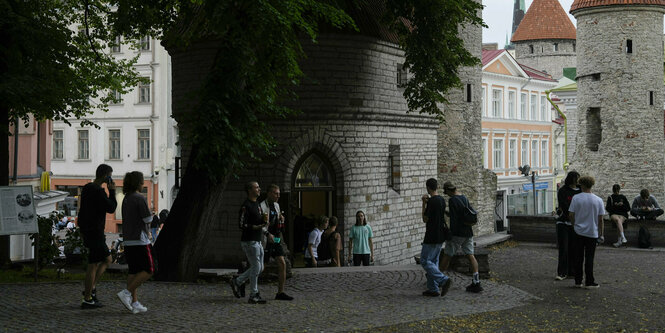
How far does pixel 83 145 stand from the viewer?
48.0 meters

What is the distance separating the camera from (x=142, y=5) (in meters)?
14.9

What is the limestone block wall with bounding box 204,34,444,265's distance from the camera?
1831 cm

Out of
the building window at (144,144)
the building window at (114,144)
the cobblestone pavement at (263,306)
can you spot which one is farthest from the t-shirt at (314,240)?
the building window at (114,144)

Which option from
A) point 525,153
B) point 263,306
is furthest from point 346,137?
point 525,153

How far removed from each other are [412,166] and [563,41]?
68711 millimetres

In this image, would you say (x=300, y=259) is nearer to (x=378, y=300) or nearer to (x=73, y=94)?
(x=73, y=94)

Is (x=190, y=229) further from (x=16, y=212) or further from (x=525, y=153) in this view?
(x=525, y=153)

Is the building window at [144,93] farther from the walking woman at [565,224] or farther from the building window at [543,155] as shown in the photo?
the walking woman at [565,224]

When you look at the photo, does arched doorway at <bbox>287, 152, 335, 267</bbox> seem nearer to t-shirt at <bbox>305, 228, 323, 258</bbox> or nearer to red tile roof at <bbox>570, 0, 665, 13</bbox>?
t-shirt at <bbox>305, 228, 323, 258</bbox>

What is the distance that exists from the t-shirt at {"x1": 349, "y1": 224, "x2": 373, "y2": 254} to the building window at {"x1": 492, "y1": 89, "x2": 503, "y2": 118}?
1469 inches

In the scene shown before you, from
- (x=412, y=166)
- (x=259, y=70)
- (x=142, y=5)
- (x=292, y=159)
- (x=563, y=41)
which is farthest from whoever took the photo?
(x=563, y=41)

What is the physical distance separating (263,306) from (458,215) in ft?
11.0

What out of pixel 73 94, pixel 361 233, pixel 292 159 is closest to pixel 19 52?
pixel 73 94

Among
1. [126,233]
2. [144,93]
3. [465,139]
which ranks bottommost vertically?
[126,233]
